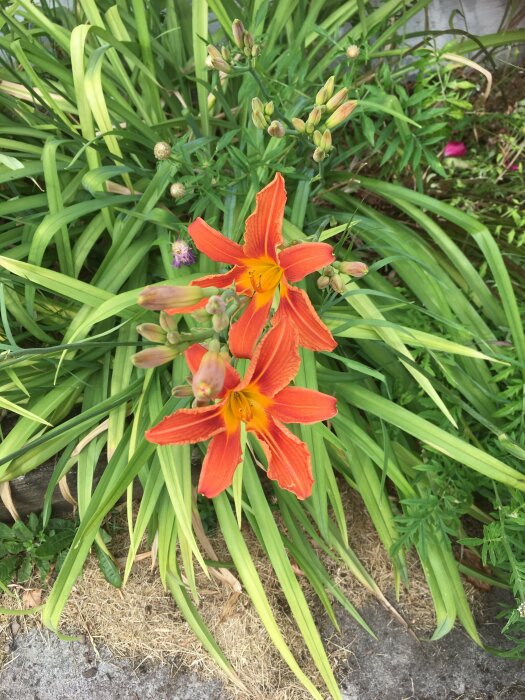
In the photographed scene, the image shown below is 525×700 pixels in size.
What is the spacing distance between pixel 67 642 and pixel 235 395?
129 centimetres

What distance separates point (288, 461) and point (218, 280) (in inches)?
13.0

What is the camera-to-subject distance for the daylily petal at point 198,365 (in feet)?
2.93

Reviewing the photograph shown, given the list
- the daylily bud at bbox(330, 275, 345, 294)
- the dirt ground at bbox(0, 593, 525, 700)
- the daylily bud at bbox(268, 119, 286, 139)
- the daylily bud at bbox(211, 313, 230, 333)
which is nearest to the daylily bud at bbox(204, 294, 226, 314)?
the daylily bud at bbox(211, 313, 230, 333)

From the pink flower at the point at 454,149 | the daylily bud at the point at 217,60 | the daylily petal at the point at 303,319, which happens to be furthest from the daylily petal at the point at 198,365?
the pink flower at the point at 454,149

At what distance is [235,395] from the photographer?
3.17 feet

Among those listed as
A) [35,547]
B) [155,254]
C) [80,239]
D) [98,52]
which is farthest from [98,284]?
[35,547]

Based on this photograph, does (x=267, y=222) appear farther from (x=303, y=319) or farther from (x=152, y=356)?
(x=152, y=356)

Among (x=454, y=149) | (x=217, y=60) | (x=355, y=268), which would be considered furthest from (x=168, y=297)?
(x=454, y=149)

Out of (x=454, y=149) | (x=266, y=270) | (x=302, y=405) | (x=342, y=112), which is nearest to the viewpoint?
(x=302, y=405)

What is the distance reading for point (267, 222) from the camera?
3.08ft

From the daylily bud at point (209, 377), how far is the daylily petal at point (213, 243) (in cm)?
23

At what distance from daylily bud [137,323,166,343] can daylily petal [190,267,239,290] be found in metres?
Answer: 0.10

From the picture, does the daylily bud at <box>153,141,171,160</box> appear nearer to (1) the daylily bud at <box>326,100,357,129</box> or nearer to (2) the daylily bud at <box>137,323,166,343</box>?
(1) the daylily bud at <box>326,100,357,129</box>

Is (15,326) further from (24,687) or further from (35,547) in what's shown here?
(24,687)
